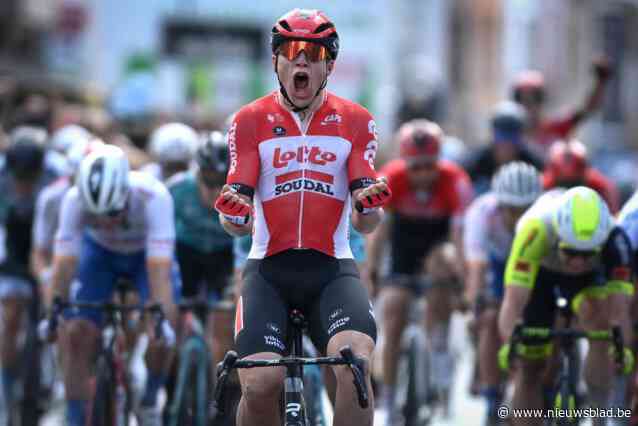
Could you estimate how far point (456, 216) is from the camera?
44.4 feet

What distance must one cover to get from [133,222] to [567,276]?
261 cm

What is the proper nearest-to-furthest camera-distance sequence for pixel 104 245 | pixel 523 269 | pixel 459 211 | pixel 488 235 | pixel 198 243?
pixel 523 269
pixel 104 245
pixel 198 243
pixel 488 235
pixel 459 211

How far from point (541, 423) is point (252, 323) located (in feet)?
7.49

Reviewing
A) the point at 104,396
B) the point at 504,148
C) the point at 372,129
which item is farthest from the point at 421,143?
the point at 372,129

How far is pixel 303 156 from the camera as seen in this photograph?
8430 mm

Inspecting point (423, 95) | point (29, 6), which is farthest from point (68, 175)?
point (29, 6)

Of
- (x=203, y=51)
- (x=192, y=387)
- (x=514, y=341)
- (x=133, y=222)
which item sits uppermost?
(x=203, y=51)

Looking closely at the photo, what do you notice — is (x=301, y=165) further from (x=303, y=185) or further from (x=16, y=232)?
(x=16, y=232)

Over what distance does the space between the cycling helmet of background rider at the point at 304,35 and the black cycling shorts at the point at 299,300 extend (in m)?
0.77

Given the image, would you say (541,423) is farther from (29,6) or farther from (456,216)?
(29,6)

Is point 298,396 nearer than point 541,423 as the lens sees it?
Yes

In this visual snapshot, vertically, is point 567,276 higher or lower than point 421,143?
lower

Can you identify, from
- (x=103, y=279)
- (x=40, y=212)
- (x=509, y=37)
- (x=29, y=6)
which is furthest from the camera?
(x=509, y=37)

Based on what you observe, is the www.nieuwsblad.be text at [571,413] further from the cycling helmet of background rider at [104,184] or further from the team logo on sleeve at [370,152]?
the cycling helmet of background rider at [104,184]
